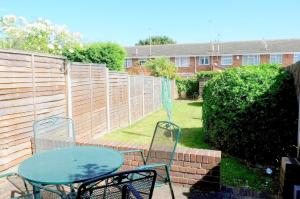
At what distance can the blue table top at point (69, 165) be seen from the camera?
2633mm

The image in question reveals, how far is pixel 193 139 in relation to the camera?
8.23 meters

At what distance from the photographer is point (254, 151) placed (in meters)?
5.77

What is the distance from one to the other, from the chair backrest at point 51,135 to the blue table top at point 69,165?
81 cm

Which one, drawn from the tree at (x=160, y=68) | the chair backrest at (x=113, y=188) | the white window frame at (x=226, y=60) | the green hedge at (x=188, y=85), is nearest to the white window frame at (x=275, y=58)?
the white window frame at (x=226, y=60)

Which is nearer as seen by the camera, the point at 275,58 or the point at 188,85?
the point at 188,85

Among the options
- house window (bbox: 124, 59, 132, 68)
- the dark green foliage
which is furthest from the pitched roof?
the dark green foliage

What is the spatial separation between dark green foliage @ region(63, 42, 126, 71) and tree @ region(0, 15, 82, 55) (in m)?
1.06

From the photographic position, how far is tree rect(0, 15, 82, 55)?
13775mm

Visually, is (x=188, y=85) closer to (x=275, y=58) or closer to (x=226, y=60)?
(x=226, y=60)

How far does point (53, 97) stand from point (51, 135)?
1.86 m

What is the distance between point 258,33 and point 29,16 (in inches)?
1351

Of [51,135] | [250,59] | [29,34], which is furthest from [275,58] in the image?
[51,135]

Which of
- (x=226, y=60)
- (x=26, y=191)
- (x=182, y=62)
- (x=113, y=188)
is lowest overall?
(x=26, y=191)

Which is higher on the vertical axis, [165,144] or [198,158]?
[165,144]
